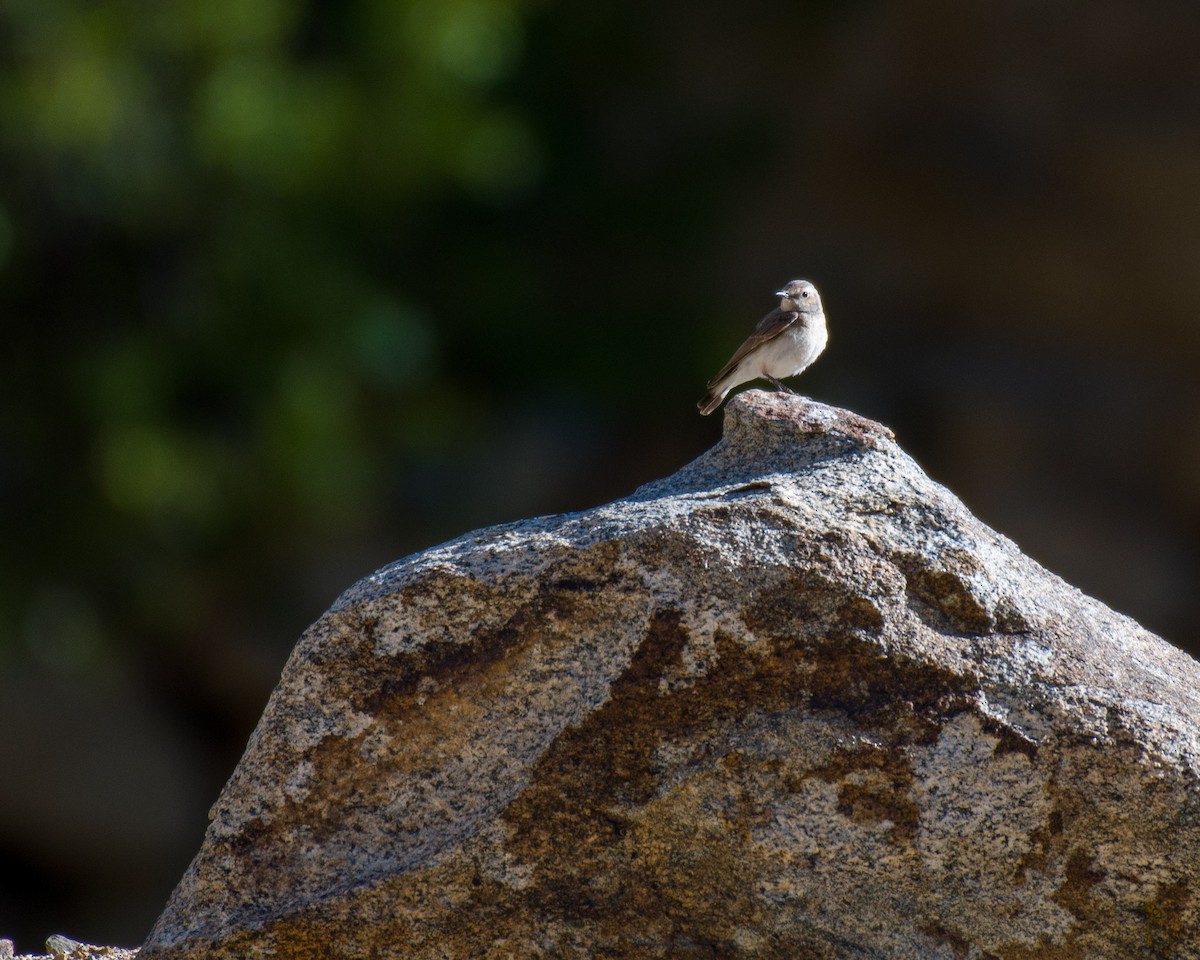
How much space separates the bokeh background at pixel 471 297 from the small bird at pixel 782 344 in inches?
179

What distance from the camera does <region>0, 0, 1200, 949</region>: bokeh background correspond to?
9.58m

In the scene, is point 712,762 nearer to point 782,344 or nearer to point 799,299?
point 782,344

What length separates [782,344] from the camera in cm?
552

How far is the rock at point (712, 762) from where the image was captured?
2.74m

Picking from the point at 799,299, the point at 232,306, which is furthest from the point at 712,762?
the point at 232,306

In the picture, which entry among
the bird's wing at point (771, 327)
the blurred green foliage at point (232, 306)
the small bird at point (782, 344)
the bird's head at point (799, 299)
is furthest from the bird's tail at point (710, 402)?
the blurred green foliage at point (232, 306)

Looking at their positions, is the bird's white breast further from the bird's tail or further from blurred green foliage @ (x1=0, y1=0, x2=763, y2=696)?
blurred green foliage @ (x1=0, y1=0, x2=763, y2=696)

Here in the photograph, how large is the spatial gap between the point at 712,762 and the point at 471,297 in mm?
8886

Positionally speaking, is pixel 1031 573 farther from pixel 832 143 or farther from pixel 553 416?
pixel 832 143

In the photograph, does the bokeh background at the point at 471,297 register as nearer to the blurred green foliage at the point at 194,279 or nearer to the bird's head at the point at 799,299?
the blurred green foliage at the point at 194,279

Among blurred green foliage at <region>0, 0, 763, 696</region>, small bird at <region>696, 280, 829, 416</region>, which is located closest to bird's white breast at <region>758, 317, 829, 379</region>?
small bird at <region>696, 280, 829, 416</region>

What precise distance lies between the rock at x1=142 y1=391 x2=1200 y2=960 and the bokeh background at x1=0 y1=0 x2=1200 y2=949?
6661 millimetres

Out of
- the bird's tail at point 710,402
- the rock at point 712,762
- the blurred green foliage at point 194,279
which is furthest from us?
the blurred green foliage at point 194,279

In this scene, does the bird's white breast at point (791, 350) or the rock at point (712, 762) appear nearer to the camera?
the rock at point (712, 762)
